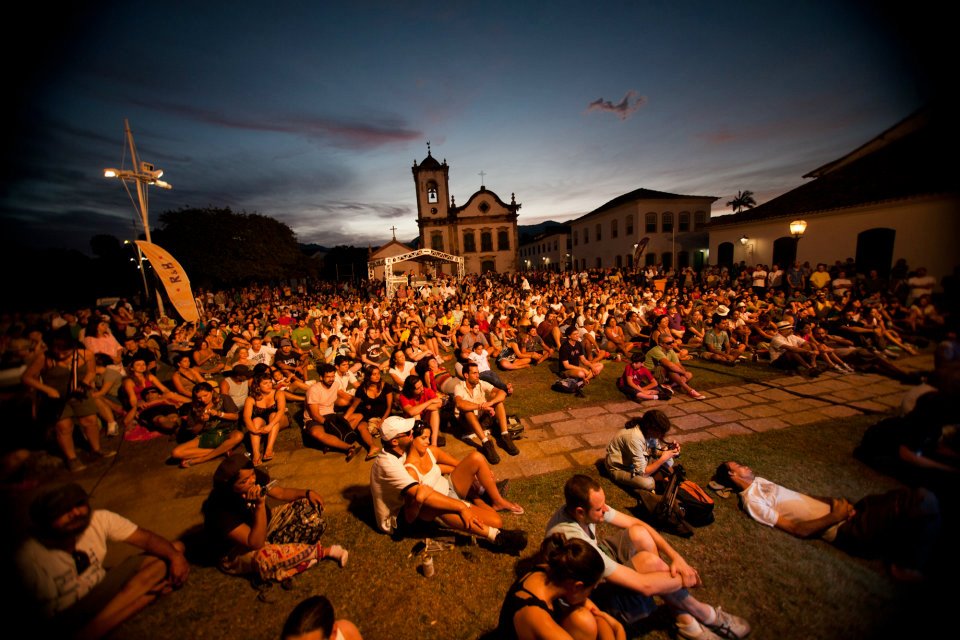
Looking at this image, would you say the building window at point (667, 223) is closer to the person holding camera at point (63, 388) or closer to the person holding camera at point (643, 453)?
the person holding camera at point (643, 453)

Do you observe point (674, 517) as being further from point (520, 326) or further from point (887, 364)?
point (520, 326)

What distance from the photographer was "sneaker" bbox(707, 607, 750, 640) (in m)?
2.21

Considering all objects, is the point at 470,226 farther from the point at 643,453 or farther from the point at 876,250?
the point at 643,453

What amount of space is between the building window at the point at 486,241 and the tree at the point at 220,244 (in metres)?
23.9

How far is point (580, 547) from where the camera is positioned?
180 centimetres

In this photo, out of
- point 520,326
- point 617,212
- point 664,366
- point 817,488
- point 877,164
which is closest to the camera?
point 817,488

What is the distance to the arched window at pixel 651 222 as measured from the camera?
105 ft

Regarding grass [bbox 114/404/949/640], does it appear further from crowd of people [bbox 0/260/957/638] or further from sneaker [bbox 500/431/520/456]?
sneaker [bbox 500/431/520/456]

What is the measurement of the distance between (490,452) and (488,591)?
1848mm

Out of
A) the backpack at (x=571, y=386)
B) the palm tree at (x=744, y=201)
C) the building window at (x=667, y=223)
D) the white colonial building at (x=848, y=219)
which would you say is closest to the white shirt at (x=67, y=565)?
the backpack at (x=571, y=386)

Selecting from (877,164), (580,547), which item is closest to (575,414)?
(580,547)

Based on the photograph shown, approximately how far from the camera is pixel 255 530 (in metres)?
2.76

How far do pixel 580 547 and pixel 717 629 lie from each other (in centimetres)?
145

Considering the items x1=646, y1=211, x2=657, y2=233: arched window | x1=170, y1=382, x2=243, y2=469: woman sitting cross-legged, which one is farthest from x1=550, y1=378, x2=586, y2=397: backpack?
x1=646, y1=211, x2=657, y2=233: arched window
